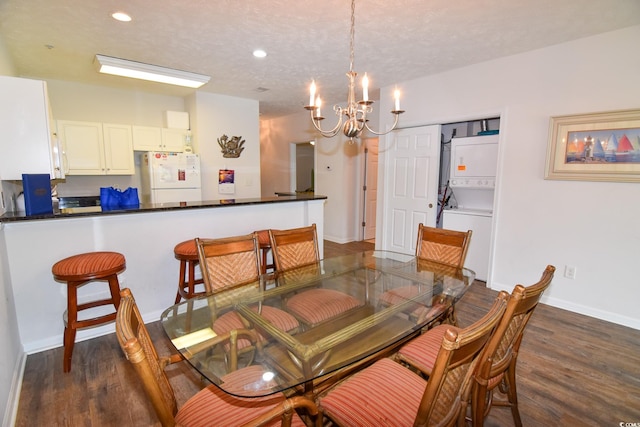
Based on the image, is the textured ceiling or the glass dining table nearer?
the glass dining table

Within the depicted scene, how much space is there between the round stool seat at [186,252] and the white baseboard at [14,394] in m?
1.14

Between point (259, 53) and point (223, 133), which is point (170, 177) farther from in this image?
point (259, 53)

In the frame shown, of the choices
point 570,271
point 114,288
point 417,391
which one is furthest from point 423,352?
point 570,271

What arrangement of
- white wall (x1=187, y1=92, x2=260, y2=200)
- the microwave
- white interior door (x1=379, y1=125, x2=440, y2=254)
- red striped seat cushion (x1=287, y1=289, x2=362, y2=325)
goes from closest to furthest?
1. red striped seat cushion (x1=287, y1=289, x2=362, y2=325)
2. the microwave
3. white interior door (x1=379, y1=125, x2=440, y2=254)
4. white wall (x1=187, y1=92, x2=260, y2=200)

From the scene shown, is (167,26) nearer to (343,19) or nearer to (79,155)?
(343,19)

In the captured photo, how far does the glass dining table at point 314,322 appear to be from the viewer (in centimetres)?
127

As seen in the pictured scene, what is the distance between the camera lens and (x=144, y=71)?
3.46m

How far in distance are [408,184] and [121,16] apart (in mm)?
3570

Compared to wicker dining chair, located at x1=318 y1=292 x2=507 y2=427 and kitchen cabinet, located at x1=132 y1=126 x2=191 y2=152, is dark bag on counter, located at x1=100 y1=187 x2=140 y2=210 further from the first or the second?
wicker dining chair, located at x1=318 y1=292 x2=507 y2=427

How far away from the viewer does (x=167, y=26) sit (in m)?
2.57

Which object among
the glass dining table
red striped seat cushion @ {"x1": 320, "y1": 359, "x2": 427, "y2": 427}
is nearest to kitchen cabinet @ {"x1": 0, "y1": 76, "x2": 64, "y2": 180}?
the glass dining table

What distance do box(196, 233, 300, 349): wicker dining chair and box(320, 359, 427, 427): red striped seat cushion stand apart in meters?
0.45

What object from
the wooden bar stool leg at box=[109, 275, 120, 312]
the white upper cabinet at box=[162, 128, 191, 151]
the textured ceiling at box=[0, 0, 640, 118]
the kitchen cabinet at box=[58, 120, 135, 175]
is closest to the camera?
the wooden bar stool leg at box=[109, 275, 120, 312]

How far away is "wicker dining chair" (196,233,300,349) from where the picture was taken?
170 centimetres
